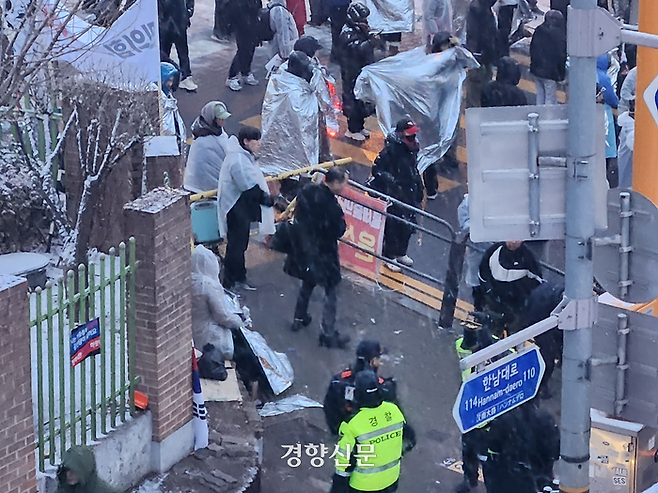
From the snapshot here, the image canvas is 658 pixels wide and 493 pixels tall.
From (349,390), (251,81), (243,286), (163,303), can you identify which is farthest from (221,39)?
(349,390)

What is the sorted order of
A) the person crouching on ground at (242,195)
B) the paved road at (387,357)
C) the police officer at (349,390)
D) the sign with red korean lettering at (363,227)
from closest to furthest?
1. the police officer at (349,390)
2. the paved road at (387,357)
3. the person crouching on ground at (242,195)
4. the sign with red korean lettering at (363,227)

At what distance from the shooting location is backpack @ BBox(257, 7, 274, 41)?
16.5 m

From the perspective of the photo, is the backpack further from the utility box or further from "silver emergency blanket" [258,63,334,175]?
the utility box

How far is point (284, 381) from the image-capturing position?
32.4 ft

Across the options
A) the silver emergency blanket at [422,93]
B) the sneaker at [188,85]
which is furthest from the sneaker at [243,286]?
the sneaker at [188,85]

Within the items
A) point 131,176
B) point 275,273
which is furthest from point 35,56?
point 275,273

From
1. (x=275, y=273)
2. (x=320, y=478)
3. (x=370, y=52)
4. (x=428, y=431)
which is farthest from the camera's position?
(x=370, y=52)

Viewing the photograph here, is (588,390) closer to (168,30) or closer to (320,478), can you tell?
(320,478)

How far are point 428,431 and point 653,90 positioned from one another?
15.4 ft

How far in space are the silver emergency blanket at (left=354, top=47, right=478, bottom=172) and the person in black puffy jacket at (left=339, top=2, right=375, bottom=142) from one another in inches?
24.7

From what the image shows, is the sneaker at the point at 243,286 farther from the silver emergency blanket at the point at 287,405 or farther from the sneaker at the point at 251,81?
the sneaker at the point at 251,81

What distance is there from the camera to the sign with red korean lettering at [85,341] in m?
7.52

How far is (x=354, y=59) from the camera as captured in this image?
15117 mm

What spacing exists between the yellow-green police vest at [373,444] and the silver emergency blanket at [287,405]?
2261mm
